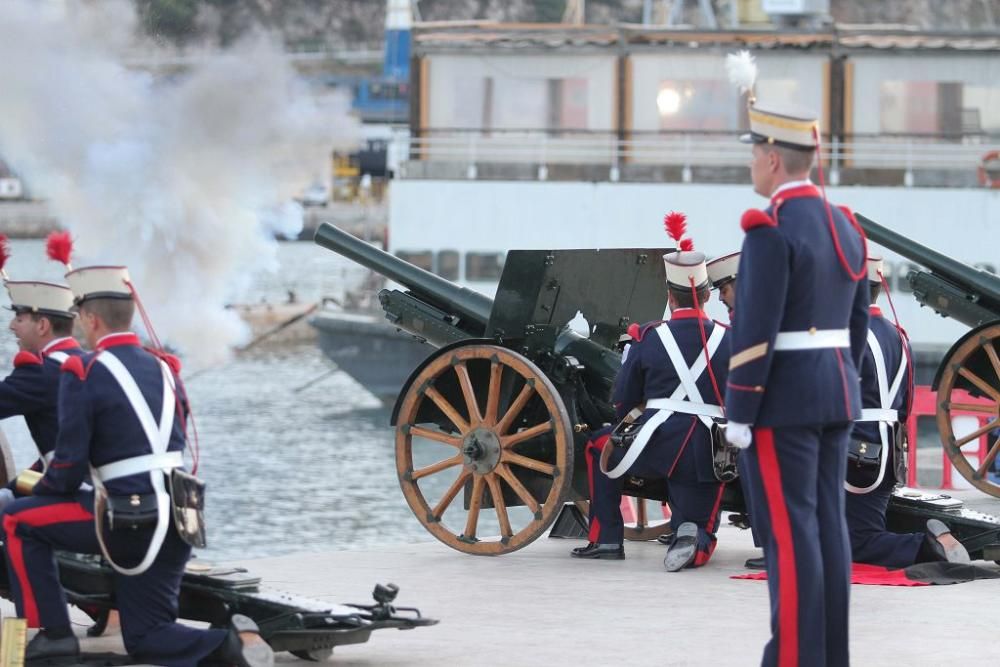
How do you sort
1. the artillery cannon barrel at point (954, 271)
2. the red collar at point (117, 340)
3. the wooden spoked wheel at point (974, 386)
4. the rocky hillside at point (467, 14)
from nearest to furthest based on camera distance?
the red collar at point (117, 340)
the wooden spoked wheel at point (974, 386)
the artillery cannon barrel at point (954, 271)
the rocky hillside at point (467, 14)

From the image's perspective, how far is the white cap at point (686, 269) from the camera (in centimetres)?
873

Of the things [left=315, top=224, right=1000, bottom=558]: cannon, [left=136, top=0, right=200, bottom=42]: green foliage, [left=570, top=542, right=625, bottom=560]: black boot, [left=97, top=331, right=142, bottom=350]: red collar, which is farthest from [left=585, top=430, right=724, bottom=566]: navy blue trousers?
[left=136, top=0, right=200, bottom=42]: green foliage

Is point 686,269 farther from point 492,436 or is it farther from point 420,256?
point 420,256

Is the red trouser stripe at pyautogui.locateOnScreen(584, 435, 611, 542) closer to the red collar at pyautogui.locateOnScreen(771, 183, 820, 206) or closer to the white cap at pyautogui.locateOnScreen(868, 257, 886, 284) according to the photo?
the white cap at pyautogui.locateOnScreen(868, 257, 886, 284)

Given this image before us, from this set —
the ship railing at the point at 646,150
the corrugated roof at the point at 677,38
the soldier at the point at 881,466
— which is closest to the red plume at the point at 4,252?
the soldier at the point at 881,466

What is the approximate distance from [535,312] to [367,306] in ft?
70.2

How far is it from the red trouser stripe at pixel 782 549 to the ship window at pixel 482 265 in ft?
68.0

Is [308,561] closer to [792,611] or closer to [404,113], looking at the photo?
[792,611]

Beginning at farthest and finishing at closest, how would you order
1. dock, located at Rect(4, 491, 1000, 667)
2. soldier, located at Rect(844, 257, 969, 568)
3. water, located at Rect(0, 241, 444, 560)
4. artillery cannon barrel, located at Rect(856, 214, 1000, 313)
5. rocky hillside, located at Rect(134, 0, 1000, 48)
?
rocky hillside, located at Rect(134, 0, 1000, 48) → water, located at Rect(0, 241, 444, 560) → artillery cannon barrel, located at Rect(856, 214, 1000, 313) → soldier, located at Rect(844, 257, 969, 568) → dock, located at Rect(4, 491, 1000, 667)

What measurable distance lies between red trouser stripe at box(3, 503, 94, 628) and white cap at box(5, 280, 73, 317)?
95cm

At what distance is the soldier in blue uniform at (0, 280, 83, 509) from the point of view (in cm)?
683

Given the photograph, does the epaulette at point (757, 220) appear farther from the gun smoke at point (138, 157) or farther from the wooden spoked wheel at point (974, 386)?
the gun smoke at point (138, 157)

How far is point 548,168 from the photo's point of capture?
1100 inches

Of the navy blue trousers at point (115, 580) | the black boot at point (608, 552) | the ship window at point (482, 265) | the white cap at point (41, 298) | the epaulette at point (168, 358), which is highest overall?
the white cap at point (41, 298)
